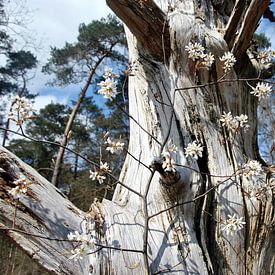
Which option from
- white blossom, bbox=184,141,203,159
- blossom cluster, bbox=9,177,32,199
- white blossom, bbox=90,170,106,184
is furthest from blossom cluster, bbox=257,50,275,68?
blossom cluster, bbox=9,177,32,199

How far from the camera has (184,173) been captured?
4.44 feet

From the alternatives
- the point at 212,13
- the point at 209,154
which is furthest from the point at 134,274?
the point at 212,13

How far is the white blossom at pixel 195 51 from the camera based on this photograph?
160 cm

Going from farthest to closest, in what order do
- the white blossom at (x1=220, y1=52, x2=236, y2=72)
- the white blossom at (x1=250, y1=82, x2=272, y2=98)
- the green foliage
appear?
the green foliage → the white blossom at (x1=220, y1=52, x2=236, y2=72) → the white blossom at (x1=250, y1=82, x2=272, y2=98)

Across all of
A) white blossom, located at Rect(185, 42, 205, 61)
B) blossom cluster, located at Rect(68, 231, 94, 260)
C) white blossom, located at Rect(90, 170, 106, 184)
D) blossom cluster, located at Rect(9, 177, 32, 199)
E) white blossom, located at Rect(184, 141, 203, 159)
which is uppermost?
white blossom, located at Rect(185, 42, 205, 61)

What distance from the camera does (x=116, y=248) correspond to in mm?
1120

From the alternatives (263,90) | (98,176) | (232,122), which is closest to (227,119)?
(232,122)

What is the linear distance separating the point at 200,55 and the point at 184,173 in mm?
604

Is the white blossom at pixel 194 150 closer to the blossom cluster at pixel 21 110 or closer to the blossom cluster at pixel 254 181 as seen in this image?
the blossom cluster at pixel 254 181

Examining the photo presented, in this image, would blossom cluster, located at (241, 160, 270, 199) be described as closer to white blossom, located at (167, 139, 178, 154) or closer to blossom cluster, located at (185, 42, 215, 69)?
white blossom, located at (167, 139, 178, 154)

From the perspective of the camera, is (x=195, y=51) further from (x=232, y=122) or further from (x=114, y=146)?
(x=114, y=146)

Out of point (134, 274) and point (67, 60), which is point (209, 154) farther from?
point (67, 60)

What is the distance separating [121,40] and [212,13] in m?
7.89

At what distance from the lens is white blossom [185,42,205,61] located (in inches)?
62.9
